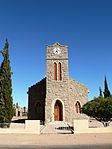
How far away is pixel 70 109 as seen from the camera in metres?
34.0

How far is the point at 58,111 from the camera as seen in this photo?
1369 inches

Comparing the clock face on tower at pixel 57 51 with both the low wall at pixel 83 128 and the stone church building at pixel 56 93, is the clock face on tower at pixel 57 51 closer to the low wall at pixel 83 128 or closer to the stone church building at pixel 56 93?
the stone church building at pixel 56 93

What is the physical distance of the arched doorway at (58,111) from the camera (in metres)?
34.4

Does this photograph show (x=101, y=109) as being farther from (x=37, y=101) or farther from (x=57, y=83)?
(x=37, y=101)

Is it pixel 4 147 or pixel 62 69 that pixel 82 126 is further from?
pixel 62 69

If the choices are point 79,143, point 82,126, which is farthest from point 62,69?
point 79,143

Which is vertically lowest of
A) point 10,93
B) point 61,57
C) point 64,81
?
point 10,93

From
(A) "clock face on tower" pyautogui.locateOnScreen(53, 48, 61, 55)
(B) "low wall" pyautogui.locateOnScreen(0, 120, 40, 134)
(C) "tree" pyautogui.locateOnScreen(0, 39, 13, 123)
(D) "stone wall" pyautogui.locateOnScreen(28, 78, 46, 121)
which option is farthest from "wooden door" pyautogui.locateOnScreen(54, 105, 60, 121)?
(B) "low wall" pyautogui.locateOnScreen(0, 120, 40, 134)

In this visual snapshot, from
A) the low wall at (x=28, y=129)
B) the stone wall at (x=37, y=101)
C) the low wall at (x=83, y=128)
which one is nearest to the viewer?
the low wall at (x=28, y=129)

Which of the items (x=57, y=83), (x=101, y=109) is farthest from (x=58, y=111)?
(x=101, y=109)


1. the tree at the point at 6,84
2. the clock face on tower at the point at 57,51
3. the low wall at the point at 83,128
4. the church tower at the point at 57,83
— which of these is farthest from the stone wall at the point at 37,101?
the low wall at the point at 83,128

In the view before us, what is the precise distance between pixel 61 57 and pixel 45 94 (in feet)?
18.3

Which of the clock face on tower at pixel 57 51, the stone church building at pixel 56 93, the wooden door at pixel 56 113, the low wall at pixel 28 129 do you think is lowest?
the low wall at pixel 28 129

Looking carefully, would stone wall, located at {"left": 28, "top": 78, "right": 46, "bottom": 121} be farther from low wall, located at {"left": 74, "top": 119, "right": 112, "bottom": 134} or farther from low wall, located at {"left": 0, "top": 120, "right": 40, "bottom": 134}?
low wall, located at {"left": 74, "top": 119, "right": 112, "bottom": 134}
